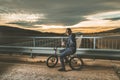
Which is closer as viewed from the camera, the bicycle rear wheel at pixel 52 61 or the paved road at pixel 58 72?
the paved road at pixel 58 72

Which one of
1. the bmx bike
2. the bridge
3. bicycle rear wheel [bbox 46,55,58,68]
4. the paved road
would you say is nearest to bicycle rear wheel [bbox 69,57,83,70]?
the bmx bike

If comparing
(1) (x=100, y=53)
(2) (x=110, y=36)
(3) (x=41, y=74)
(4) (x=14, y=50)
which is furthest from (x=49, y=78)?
(4) (x=14, y=50)

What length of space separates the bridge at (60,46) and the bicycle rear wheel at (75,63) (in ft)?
3.67

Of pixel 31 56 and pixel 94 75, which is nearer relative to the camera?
pixel 94 75

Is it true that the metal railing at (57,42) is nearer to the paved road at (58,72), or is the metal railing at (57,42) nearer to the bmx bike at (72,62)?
the bmx bike at (72,62)

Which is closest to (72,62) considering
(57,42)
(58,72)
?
(58,72)

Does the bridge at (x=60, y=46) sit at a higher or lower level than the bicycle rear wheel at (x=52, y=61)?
higher

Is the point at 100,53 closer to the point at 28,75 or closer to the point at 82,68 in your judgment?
the point at 82,68

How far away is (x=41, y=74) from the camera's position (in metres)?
10.6

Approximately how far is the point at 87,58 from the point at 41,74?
3.88 m

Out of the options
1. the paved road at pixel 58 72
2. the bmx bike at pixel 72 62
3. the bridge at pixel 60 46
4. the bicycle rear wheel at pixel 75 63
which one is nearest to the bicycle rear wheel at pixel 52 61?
the bmx bike at pixel 72 62

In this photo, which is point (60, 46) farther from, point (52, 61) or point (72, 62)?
point (72, 62)

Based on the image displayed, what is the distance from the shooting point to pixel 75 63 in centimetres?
1209

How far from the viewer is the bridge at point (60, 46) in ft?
42.9
